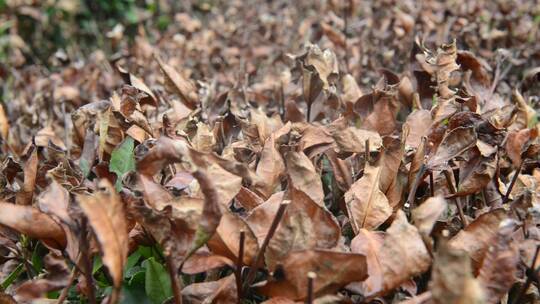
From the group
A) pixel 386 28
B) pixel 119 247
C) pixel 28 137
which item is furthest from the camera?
pixel 386 28

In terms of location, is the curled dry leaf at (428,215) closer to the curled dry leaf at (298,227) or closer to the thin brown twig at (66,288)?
the curled dry leaf at (298,227)

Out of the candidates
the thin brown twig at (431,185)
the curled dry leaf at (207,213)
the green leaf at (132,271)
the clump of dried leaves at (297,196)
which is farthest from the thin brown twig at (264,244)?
the thin brown twig at (431,185)

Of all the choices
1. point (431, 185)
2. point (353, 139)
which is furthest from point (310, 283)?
point (353, 139)

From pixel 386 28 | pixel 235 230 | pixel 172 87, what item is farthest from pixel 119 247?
pixel 386 28

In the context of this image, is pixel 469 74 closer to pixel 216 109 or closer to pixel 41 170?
pixel 216 109

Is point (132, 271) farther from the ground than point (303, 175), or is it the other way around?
point (303, 175)

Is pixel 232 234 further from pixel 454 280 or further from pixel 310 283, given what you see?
pixel 454 280
